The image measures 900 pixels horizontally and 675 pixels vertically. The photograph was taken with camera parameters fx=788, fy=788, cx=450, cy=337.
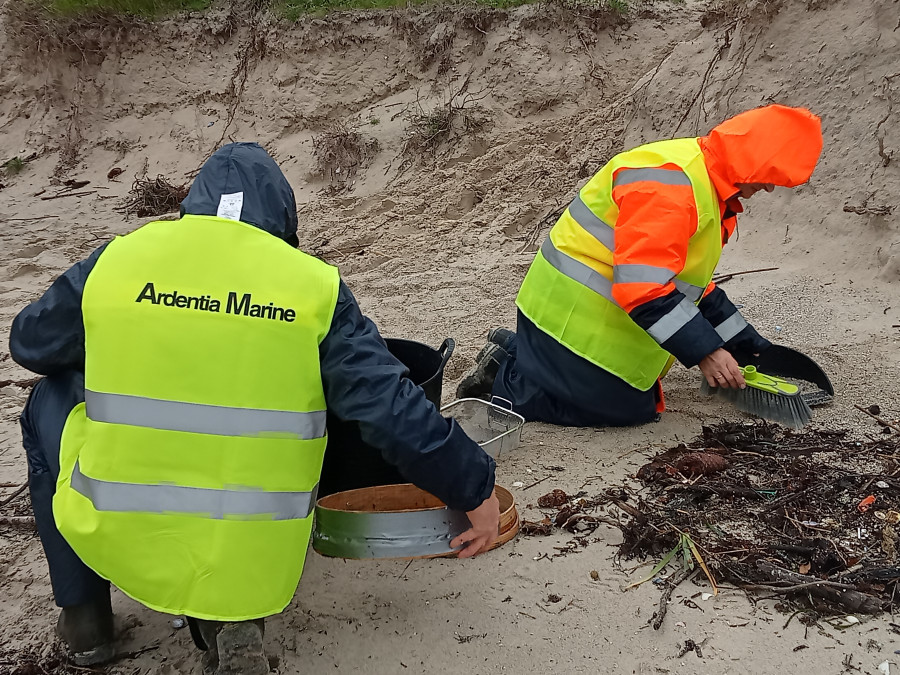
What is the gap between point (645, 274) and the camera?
118 inches

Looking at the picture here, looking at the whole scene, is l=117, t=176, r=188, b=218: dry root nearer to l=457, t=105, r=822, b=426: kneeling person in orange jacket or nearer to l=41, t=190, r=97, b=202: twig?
l=41, t=190, r=97, b=202: twig

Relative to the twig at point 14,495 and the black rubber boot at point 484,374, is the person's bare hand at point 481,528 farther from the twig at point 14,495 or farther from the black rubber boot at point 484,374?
the twig at point 14,495

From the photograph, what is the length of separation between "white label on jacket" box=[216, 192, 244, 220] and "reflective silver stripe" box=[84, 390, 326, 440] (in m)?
0.45

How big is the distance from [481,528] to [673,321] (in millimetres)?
1347

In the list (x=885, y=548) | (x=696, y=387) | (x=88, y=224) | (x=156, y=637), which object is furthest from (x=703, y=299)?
(x=88, y=224)

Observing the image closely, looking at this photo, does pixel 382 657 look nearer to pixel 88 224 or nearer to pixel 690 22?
pixel 88 224

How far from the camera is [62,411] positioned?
2.03m

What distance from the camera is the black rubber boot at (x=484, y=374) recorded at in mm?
3816

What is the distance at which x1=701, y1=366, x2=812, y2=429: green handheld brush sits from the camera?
3416 mm

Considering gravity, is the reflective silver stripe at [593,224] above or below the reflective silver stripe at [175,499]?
above

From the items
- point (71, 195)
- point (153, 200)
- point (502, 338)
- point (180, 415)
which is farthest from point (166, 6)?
point (180, 415)

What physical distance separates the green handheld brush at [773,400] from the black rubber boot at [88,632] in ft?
8.82

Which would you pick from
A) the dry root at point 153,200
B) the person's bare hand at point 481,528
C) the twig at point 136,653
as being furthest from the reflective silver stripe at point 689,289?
the dry root at point 153,200

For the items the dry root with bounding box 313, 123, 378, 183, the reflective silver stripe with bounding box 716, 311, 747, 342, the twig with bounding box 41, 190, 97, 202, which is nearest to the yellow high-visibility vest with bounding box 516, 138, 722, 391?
the reflective silver stripe with bounding box 716, 311, 747, 342
